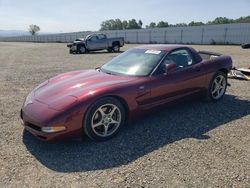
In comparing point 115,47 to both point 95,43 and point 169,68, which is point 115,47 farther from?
point 169,68

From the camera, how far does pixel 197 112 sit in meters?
5.40

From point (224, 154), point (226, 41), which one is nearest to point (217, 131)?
point (224, 154)

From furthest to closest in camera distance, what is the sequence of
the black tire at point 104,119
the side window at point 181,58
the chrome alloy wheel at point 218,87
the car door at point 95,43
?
1. the car door at point 95,43
2. the chrome alloy wheel at point 218,87
3. the side window at point 181,58
4. the black tire at point 104,119

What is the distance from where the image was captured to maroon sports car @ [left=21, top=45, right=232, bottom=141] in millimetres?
3890

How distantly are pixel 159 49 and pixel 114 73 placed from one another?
1.01 meters

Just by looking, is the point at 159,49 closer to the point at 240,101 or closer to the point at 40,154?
the point at 240,101

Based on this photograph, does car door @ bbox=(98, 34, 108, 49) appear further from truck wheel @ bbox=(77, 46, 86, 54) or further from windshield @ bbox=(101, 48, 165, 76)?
windshield @ bbox=(101, 48, 165, 76)

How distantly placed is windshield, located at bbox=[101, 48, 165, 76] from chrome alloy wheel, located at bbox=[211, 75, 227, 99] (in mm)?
1612

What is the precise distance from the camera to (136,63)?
511 cm

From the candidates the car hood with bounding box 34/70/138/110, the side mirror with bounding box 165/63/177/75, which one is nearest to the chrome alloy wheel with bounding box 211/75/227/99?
the side mirror with bounding box 165/63/177/75

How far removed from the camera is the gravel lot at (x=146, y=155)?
10.5 feet

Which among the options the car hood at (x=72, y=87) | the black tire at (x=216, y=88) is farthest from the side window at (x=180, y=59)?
the car hood at (x=72, y=87)

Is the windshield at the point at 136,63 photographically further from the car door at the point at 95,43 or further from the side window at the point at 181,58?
the car door at the point at 95,43

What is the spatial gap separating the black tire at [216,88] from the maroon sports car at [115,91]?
0.07ft
